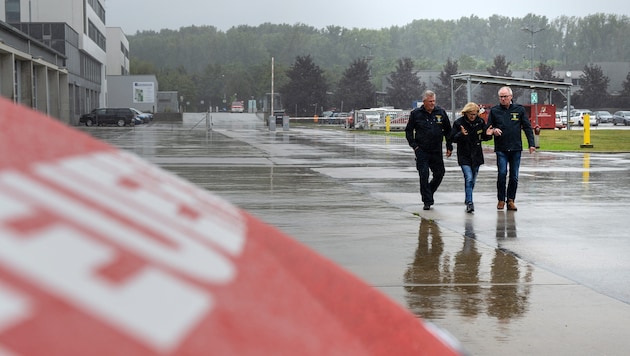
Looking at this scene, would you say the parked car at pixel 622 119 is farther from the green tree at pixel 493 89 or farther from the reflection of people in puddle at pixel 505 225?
the reflection of people in puddle at pixel 505 225

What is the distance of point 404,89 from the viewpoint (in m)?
118

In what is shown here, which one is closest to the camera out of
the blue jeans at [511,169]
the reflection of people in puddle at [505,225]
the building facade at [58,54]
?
the reflection of people in puddle at [505,225]

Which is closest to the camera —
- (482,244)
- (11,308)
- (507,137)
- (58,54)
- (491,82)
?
(11,308)

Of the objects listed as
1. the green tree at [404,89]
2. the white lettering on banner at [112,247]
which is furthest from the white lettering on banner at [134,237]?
the green tree at [404,89]

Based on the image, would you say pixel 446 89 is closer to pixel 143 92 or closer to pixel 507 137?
pixel 143 92

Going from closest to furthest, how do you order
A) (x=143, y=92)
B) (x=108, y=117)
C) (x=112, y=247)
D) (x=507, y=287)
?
1. (x=112, y=247)
2. (x=507, y=287)
3. (x=108, y=117)
4. (x=143, y=92)

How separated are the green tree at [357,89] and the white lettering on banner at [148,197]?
361 ft

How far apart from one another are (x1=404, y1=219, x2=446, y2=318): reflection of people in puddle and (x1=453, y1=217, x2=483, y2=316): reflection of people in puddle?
15 centimetres

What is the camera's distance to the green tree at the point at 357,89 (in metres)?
111

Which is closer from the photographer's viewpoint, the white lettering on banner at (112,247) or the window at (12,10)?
the white lettering on banner at (112,247)

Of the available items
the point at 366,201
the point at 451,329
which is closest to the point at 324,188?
the point at 366,201

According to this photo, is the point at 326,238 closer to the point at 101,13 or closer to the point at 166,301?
the point at 166,301

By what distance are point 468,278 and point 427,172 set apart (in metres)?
5.26

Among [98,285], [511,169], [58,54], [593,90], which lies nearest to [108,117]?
[58,54]
